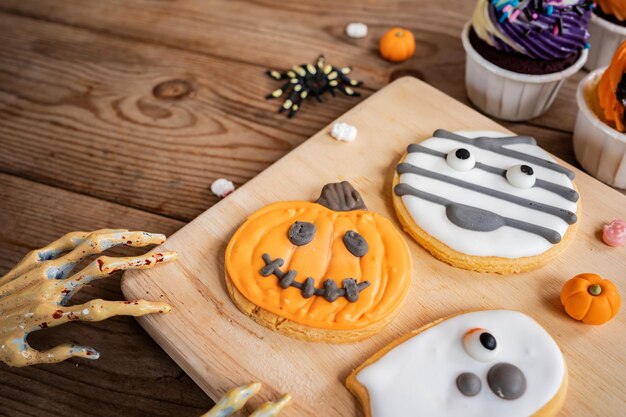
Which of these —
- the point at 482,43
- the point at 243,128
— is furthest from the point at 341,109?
the point at 482,43

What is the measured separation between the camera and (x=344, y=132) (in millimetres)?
1367

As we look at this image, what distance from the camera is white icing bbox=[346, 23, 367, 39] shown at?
69.0 inches

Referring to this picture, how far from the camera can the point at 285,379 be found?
1027 mm

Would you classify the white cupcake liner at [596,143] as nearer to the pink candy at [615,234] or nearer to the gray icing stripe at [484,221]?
the pink candy at [615,234]

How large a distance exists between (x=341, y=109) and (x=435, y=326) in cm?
72

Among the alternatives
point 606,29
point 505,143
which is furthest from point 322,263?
point 606,29

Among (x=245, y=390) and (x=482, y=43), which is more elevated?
(x=482, y=43)

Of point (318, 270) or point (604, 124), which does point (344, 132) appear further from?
point (604, 124)

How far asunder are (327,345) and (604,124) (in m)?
0.75

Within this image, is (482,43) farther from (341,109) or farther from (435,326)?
(435,326)

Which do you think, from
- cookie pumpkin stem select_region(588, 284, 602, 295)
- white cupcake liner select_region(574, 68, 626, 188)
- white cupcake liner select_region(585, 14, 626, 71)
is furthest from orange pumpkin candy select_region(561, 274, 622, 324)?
white cupcake liner select_region(585, 14, 626, 71)

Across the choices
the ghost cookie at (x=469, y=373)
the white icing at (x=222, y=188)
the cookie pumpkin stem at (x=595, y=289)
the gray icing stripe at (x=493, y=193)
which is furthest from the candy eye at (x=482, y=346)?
the white icing at (x=222, y=188)

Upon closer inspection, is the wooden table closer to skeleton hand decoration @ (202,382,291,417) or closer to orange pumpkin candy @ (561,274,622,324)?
skeleton hand decoration @ (202,382,291,417)

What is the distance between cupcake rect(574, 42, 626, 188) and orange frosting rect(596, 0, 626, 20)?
0.21 meters
